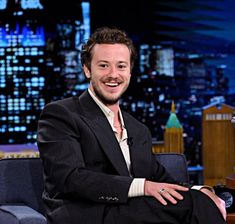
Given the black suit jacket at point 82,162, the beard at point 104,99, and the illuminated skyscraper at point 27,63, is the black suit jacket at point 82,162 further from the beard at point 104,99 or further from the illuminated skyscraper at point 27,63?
the illuminated skyscraper at point 27,63

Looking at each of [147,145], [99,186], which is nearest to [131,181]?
[99,186]

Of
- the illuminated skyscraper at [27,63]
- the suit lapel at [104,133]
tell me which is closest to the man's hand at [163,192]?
the suit lapel at [104,133]

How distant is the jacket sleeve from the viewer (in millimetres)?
2188

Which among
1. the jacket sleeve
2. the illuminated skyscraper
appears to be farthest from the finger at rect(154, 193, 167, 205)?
the illuminated skyscraper

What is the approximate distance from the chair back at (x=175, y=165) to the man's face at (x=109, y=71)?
0.63 metres

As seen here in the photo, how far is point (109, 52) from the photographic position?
245cm

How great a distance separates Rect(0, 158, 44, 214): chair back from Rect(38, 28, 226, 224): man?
46 cm

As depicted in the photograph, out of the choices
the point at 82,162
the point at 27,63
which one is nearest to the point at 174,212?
the point at 82,162

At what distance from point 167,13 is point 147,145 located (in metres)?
3.22

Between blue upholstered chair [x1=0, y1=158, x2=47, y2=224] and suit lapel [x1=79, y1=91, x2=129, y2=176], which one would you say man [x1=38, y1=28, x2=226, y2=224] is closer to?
suit lapel [x1=79, y1=91, x2=129, y2=176]

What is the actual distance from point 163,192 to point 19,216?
2.15ft

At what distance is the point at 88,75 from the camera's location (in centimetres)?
255

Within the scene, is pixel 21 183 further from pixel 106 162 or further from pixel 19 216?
pixel 106 162

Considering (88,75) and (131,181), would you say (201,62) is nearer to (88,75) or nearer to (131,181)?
(88,75)
